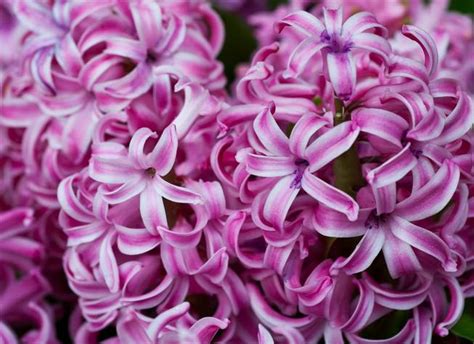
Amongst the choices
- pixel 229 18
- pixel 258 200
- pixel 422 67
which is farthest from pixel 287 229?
pixel 229 18

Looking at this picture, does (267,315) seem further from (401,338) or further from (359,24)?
(359,24)

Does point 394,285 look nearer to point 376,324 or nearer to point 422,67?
point 376,324

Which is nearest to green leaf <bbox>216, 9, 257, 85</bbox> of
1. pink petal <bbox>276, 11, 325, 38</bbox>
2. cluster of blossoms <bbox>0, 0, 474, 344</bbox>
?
cluster of blossoms <bbox>0, 0, 474, 344</bbox>

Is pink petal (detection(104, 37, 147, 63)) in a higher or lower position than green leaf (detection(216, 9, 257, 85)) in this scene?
higher

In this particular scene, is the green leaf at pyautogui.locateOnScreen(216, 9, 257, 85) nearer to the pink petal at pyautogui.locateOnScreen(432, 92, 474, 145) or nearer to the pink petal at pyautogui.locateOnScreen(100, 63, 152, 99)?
the pink petal at pyautogui.locateOnScreen(100, 63, 152, 99)

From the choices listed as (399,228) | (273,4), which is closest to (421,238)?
(399,228)

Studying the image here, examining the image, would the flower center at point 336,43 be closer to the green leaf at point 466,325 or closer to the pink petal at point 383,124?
the pink petal at point 383,124

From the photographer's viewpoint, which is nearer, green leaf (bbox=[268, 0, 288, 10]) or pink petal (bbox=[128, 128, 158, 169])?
pink petal (bbox=[128, 128, 158, 169])
